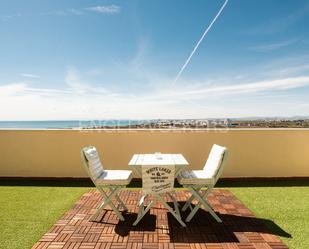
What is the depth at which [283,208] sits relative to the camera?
12.9 feet

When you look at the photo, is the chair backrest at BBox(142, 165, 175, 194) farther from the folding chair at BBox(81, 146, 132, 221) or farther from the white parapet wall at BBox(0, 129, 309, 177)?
the white parapet wall at BBox(0, 129, 309, 177)

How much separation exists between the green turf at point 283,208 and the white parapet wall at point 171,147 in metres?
0.72

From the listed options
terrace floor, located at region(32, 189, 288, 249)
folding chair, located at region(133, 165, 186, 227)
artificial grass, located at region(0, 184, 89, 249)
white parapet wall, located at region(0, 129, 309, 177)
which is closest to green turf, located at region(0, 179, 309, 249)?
artificial grass, located at region(0, 184, 89, 249)

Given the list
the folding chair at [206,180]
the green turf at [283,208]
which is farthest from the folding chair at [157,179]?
the green turf at [283,208]

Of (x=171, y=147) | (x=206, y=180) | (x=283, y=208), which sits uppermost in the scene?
(x=171, y=147)

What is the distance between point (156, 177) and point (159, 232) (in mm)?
643

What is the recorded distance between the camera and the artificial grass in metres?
2.93

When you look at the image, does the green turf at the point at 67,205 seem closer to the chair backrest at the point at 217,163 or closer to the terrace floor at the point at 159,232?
the terrace floor at the point at 159,232

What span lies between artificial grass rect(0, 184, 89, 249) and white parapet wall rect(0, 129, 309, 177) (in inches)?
33.0

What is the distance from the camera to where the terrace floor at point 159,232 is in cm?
279

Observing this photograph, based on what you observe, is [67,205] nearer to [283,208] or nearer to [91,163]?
[91,163]

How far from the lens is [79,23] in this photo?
905cm

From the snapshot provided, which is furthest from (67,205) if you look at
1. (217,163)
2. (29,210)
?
(217,163)

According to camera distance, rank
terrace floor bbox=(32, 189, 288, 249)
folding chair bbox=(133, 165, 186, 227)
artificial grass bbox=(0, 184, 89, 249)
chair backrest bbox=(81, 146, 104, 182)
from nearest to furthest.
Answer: terrace floor bbox=(32, 189, 288, 249) < artificial grass bbox=(0, 184, 89, 249) < folding chair bbox=(133, 165, 186, 227) < chair backrest bbox=(81, 146, 104, 182)
